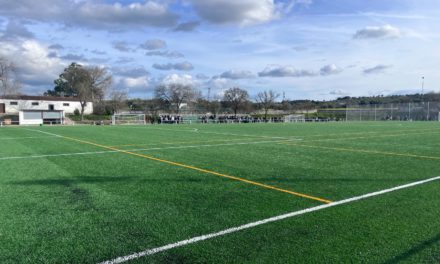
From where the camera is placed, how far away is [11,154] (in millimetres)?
11586

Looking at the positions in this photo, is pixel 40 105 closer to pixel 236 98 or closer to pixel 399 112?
pixel 236 98

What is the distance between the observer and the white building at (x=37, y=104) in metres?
73.8

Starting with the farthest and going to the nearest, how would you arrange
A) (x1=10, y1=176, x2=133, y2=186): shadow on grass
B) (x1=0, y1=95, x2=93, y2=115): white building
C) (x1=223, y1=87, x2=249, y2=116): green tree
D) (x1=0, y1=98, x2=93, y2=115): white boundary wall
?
(x1=223, y1=87, x2=249, y2=116): green tree
(x1=0, y1=98, x2=93, y2=115): white boundary wall
(x1=0, y1=95, x2=93, y2=115): white building
(x1=10, y1=176, x2=133, y2=186): shadow on grass

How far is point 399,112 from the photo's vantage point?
67.7 metres

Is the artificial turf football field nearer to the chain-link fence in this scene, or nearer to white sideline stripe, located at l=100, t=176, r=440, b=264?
white sideline stripe, located at l=100, t=176, r=440, b=264

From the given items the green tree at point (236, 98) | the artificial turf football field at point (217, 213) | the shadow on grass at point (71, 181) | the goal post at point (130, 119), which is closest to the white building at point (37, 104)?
the goal post at point (130, 119)

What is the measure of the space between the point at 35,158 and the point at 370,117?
7124 cm

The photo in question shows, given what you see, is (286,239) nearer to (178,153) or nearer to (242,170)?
(242,170)

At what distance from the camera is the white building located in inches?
2904

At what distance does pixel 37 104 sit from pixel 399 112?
76.5 meters

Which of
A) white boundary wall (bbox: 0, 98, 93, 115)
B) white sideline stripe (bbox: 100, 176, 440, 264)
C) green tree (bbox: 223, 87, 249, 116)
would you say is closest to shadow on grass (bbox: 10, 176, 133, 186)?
white sideline stripe (bbox: 100, 176, 440, 264)

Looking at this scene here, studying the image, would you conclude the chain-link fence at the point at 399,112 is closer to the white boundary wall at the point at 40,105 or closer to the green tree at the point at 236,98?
the green tree at the point at 236,98

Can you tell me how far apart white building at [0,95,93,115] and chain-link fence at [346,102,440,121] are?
6217cm

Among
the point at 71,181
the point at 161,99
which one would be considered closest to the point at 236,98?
A: the point at 161,99
